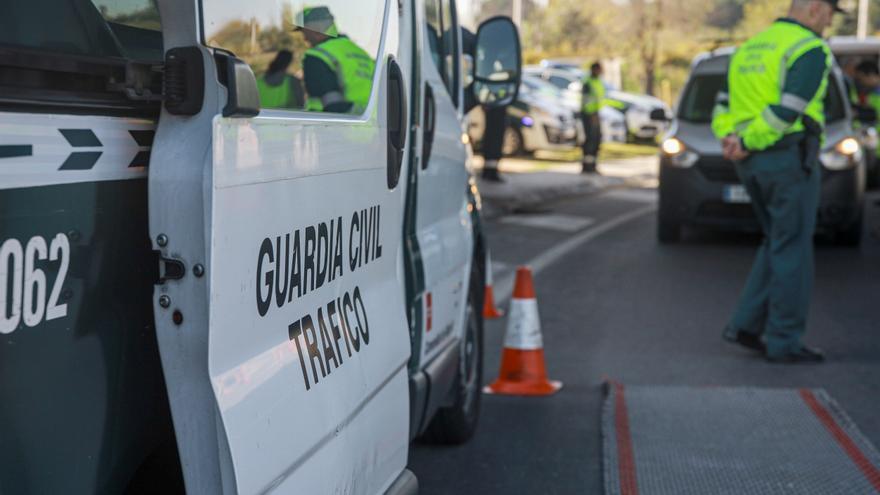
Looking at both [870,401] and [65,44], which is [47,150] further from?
[870,401]

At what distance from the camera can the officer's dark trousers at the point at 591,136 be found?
20.8 metres

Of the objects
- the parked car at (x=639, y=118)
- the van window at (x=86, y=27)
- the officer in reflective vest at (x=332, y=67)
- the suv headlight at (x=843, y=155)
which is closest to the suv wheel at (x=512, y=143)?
the parked car at (x=639, y=118)

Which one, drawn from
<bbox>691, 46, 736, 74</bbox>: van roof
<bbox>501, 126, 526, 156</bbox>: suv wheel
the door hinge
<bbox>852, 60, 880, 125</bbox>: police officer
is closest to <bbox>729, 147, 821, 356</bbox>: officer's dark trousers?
the door hinge

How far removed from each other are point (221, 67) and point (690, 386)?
15.1 feet

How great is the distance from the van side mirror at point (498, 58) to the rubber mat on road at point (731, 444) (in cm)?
155

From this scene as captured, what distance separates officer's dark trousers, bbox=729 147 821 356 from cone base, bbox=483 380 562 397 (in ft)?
4.52

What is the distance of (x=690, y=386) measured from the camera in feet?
21.2

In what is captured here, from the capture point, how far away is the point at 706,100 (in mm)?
12320

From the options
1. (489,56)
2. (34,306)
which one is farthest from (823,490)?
(34,306)

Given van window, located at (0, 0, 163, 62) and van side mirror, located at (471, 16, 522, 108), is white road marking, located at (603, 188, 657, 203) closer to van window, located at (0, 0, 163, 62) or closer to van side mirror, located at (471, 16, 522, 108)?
van side mirror, located at (471, 16, 522, 108)

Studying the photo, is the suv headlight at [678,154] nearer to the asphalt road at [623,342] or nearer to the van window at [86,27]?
the asphalt road at [623,342]

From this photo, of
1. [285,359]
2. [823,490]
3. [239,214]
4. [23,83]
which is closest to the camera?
[23,83]

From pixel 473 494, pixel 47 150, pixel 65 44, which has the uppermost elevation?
pixel 65 44

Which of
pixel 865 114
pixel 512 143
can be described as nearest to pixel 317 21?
pixel 865 114
